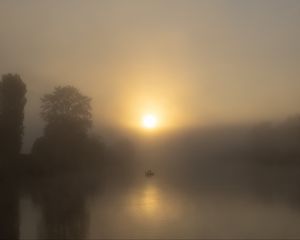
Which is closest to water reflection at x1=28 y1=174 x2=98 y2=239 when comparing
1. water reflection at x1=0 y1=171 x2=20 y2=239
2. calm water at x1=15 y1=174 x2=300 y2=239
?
calm water at x1=15 y1=174 x2=300 y2=239

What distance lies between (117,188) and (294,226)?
879 inches

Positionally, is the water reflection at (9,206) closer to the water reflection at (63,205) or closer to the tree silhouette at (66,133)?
the water reflection at (63,205)

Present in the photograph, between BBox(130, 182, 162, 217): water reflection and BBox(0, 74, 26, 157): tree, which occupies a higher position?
BBox(0, 74, 26, 157): tree

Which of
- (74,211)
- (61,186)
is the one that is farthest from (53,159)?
(74,211)

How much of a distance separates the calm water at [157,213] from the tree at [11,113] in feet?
31.7

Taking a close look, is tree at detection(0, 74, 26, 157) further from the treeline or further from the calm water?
the calm water

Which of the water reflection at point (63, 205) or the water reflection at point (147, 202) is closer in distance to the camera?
the water reflection at point (63, 205)

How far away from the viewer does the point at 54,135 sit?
182ft

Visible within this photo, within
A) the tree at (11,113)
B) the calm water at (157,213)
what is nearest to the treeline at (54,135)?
the tree at (11,113)

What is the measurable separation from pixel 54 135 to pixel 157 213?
2943 cm

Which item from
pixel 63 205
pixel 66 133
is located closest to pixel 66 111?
Result: pixel 66 133

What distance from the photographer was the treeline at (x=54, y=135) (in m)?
51.6

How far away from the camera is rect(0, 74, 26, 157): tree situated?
50938mm

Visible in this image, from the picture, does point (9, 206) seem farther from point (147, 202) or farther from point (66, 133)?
point (66, 133)
